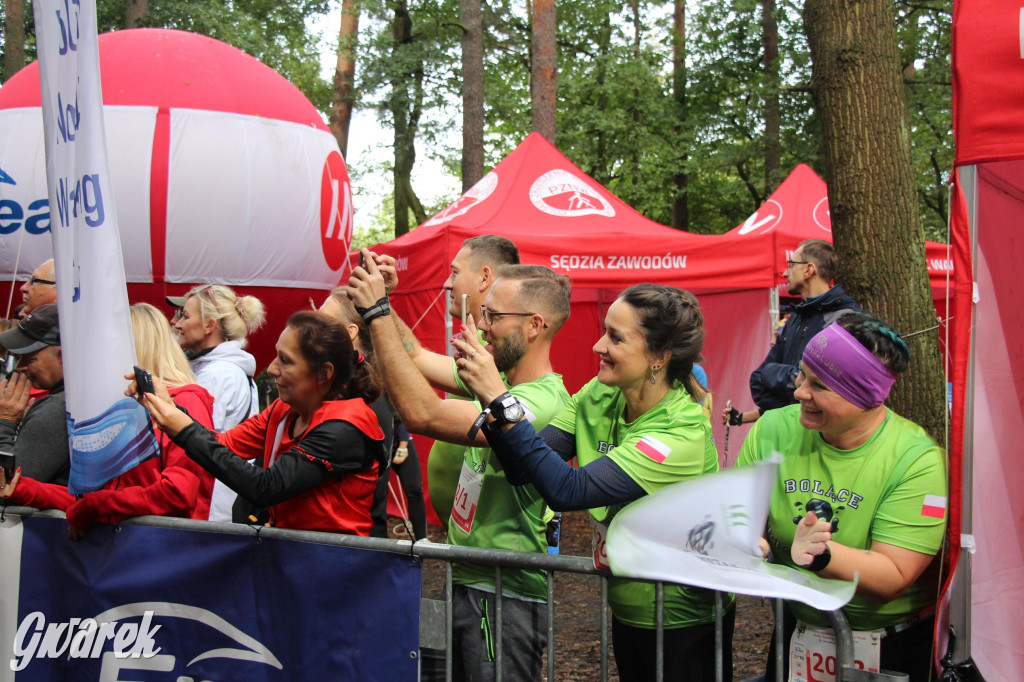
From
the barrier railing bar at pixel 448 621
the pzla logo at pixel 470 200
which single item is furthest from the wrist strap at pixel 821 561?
the pzla logo at pixel 470 200

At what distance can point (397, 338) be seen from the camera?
2.71m

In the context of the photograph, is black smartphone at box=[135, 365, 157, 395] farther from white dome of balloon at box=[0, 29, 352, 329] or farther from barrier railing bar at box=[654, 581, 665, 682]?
white dome of balloon at box=[0, 29, 352, 329]

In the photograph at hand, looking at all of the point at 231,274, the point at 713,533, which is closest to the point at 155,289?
the point at 231,274

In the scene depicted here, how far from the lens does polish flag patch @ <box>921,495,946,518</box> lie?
230 cm

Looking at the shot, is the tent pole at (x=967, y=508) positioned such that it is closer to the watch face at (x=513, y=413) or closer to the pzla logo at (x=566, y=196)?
the watch face at (x=513, y=413)

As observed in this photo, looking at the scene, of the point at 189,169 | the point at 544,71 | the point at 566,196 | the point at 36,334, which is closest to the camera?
the point at 36,334

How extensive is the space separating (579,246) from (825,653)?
6404mm

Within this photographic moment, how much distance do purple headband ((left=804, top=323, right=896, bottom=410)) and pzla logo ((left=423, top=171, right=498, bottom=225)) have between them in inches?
262

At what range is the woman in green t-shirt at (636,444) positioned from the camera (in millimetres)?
2363

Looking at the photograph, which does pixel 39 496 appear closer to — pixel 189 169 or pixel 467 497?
pixel 467 497

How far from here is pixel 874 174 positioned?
4496mm

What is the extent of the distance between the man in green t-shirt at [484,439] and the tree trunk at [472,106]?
1233cm

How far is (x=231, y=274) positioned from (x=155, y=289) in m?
0.50

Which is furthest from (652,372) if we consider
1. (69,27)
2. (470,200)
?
(470,200)
